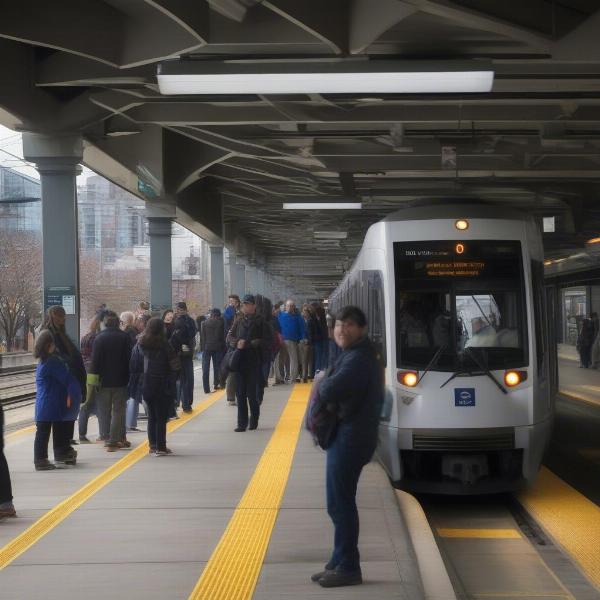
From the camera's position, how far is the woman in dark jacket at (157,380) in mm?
11641

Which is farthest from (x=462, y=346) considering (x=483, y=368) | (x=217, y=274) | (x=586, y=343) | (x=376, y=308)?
(x=217, y=274)

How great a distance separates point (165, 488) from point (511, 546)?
310 cm

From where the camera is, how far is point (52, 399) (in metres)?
10.5

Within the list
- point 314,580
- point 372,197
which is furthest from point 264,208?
point 314,580

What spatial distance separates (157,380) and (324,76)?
12.4 feet

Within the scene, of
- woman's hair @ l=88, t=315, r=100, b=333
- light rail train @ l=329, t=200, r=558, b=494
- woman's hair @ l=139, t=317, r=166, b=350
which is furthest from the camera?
woman's hair @ l=88, t=315, r=100, b=333

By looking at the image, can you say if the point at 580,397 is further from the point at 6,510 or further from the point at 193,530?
the point at 6,510

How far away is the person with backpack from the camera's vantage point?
16.1m

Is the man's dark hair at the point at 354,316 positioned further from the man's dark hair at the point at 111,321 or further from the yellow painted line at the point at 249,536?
the man's dark hair at the point at 111,321

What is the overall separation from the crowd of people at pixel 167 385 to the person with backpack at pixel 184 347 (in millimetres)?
17

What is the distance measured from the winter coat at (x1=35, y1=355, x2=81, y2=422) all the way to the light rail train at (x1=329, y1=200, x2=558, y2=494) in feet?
10.3

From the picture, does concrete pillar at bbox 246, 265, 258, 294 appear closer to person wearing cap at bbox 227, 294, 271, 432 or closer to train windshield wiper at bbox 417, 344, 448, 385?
person wearing cap at bbox 227, 294, 271, 432

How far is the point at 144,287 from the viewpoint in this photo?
236 ft

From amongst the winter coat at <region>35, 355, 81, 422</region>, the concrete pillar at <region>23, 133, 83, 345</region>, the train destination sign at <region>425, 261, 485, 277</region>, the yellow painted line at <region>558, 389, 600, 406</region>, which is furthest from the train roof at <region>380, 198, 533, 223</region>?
the yellow painted line at <region>558, 389, 600, 406</region>
